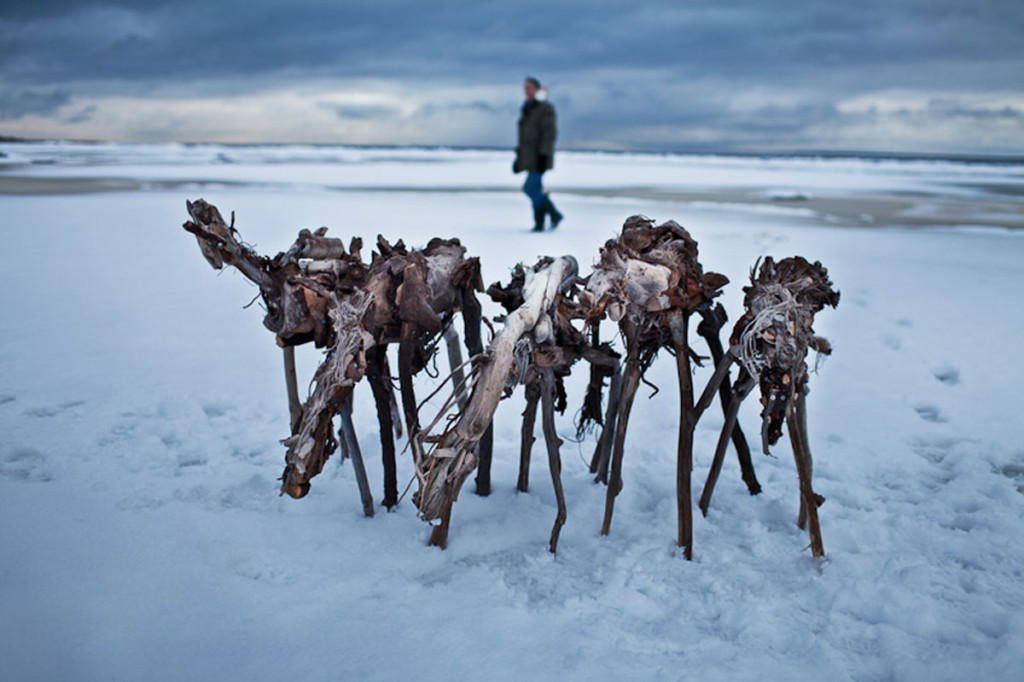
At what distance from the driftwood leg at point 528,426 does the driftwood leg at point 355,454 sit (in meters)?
0.62

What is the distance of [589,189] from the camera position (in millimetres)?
18719

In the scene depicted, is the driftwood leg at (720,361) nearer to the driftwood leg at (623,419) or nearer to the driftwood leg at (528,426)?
the driftwood leg at (623,419)

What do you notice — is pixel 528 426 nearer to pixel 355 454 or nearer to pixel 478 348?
pixel 478 348

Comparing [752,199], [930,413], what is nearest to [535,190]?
[930,413]

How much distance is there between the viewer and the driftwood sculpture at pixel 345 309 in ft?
6.63

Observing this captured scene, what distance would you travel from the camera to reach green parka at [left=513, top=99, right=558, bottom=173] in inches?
368

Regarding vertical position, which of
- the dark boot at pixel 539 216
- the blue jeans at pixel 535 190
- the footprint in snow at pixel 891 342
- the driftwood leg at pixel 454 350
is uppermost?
the blue jeans at pixel 535 190

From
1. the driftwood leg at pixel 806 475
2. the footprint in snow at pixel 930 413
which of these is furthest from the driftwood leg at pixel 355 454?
the footprint in snow at pixel 930 413

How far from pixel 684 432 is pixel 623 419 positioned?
0.69 ft

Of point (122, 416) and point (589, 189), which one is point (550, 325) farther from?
point (589, 189)

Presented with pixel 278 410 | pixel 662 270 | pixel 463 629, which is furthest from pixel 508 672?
pixel 278 410

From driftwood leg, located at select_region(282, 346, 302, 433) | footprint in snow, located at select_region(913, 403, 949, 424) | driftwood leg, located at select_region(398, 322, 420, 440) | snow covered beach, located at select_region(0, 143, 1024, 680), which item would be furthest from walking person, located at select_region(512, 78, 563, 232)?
driftwood leg, located at select_region(398, 322, 420, 440)

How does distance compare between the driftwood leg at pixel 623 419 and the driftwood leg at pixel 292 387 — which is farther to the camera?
the driftwood leg at pixel 292 387

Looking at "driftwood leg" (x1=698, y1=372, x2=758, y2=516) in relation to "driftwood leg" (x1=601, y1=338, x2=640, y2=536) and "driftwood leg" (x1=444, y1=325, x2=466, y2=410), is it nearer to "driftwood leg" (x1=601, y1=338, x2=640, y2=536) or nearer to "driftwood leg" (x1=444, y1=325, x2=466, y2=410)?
"driftwood leg" (x1=601, y1=338, x2=640, y2=536)
